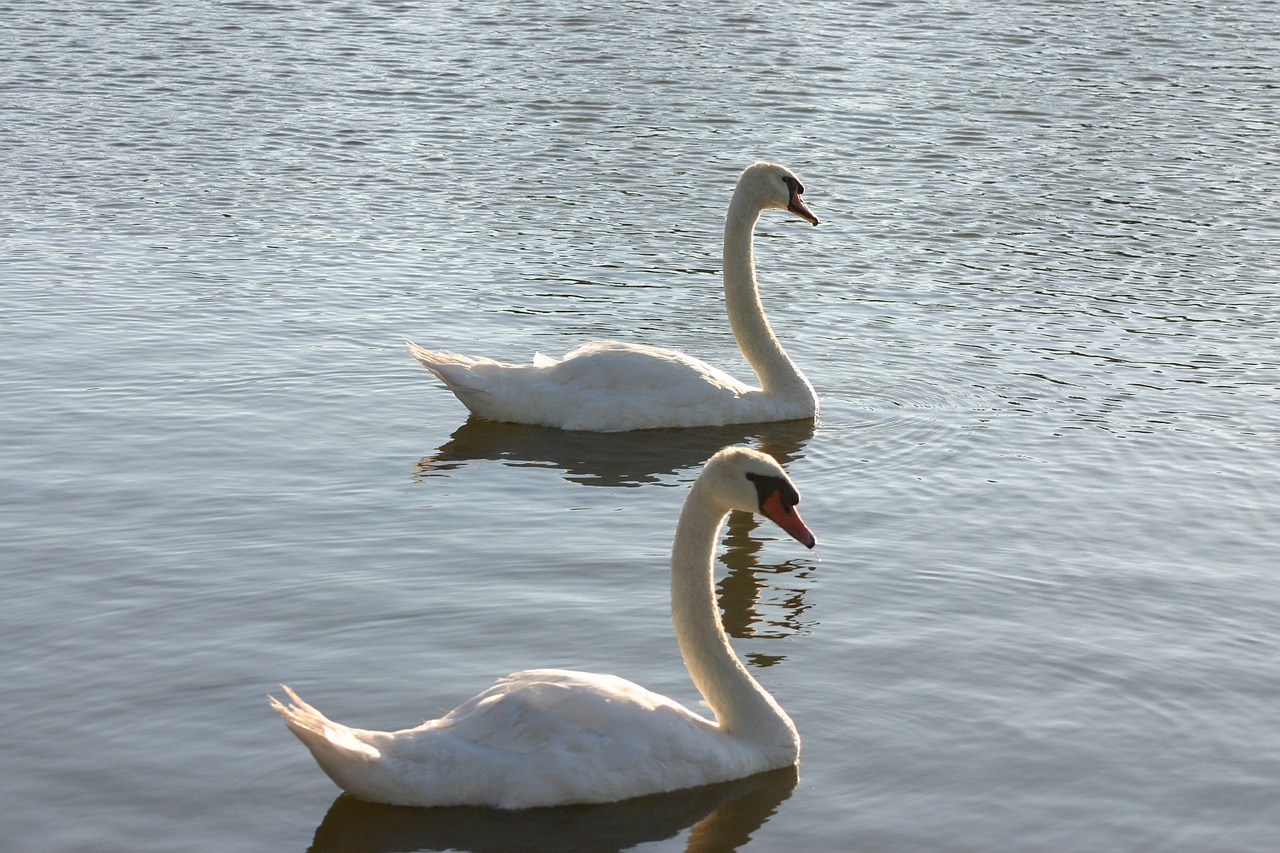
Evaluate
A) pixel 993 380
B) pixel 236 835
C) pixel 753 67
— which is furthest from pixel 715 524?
pixel 753 67

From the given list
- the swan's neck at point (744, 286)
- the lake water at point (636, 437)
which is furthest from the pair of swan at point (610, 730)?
the swan's neck at point (744, 286)

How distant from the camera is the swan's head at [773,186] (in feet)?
42.2

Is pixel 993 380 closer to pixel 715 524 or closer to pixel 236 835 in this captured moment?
pixel 715 524

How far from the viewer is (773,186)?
1288 cm

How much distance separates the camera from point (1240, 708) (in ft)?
25.9

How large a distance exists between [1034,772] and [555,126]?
14.0 meters

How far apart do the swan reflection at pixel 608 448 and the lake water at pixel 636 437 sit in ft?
0.17

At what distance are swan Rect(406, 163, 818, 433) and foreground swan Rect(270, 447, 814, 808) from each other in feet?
15.2

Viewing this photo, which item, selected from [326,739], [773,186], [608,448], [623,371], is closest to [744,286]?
[773,186]

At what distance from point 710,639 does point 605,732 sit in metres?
0.67

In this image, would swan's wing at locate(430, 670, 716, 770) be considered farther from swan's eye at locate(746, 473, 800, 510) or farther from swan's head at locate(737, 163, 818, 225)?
swan's head at locate(737, 163, 818, 225)

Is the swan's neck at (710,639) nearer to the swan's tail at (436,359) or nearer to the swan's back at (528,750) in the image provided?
the swan's back at (528,750)

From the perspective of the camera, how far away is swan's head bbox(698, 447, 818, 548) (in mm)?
7062

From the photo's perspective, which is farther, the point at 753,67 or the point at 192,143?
the point at 753,67
